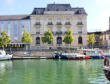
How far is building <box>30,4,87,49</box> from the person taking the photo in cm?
8719

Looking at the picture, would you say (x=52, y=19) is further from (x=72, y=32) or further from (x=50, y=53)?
(x=50, y=53)

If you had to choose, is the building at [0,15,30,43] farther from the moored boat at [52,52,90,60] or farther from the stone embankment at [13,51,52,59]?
the moored boat at [52,52,90,60]

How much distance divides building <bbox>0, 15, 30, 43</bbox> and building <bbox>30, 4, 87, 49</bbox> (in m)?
2.67

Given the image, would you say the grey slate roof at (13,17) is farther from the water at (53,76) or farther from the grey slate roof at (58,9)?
the water at (53,76)

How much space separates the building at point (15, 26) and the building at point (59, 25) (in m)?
2.67

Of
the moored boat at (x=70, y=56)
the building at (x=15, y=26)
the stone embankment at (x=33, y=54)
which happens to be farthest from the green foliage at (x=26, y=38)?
the moored boat at (x=70, y=56)

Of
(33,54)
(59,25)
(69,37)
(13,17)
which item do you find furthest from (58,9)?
(33,54)

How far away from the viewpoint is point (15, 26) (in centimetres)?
8900

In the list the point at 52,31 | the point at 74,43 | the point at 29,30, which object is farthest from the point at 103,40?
the point at 29,30

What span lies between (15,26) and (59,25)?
15.6 meters

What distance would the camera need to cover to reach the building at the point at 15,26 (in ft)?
291

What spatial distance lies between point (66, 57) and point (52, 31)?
19389 millimetres

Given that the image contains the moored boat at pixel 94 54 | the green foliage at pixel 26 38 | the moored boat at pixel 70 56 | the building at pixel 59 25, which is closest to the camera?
the moored boat at pixel 70 56

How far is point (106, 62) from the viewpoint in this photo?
1033 inches
